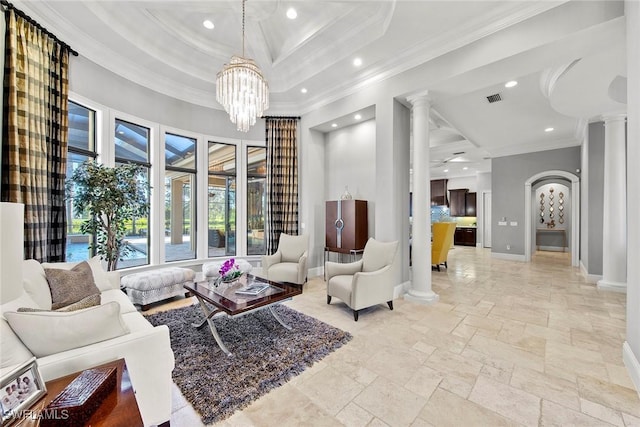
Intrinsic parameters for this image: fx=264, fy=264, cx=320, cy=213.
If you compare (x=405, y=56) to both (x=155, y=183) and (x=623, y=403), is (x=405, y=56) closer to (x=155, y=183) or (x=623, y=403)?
(x=623, y=403)

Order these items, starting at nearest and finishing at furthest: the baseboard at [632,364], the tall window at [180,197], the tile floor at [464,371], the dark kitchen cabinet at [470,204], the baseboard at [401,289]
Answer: the tile floor at [464,371]
the baseboard at [632,364]
the baseboard at [401,289]
the tall window at [180,197]
the dark kitchen cabinet at [470,204]

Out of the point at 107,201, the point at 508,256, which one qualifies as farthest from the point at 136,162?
the point at 508,256

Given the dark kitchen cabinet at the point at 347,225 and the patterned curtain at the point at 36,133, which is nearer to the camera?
the patterned curtain at the point at 36,133

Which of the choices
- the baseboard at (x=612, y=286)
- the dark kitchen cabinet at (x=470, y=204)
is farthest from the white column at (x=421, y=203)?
the dark kitchen cabinet at (x=470, y=204)

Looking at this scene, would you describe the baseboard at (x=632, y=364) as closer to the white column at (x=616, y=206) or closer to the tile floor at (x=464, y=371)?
the tile floor at (x=464, y=371)

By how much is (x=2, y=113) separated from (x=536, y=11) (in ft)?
18.1

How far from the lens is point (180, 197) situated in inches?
204

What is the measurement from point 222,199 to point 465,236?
957cm

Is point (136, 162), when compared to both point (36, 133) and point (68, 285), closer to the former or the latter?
point (36, 133)

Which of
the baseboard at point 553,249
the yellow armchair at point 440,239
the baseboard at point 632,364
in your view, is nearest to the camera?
the baseboard at point 632,364

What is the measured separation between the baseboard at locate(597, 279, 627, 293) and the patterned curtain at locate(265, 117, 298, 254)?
5.56 metres

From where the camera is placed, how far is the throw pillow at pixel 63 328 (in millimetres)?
1351

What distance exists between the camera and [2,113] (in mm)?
2590

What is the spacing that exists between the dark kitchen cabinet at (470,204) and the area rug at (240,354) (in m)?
9.96
